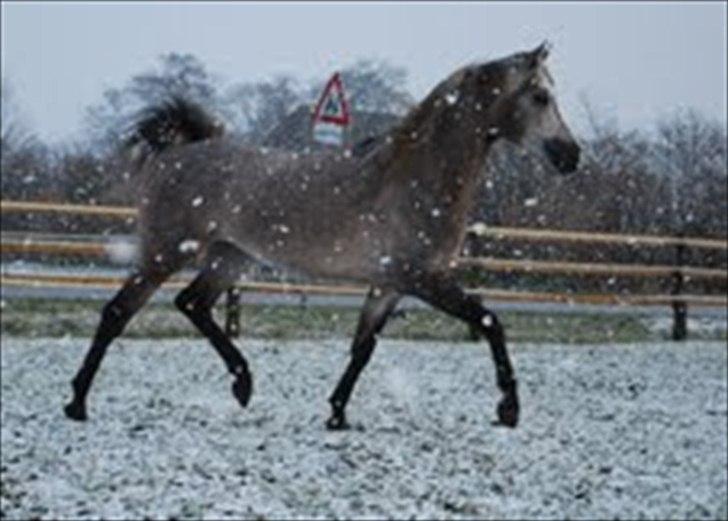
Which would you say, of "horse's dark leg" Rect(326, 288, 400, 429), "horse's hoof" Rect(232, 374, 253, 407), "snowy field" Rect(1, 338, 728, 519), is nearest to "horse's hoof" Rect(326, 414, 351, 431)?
"horse's dark leg" Rect(326, 288, 400, 429)

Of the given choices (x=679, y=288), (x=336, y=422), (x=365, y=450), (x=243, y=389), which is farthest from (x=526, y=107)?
(x=365, y=450)

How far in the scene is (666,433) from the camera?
2420cm

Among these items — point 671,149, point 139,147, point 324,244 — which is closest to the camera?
point 324,244

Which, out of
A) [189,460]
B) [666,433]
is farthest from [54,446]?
[666,433]

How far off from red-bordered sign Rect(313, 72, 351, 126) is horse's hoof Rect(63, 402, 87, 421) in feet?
1.61

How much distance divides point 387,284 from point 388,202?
10 centimetres

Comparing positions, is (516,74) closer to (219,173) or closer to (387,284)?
(387,284)

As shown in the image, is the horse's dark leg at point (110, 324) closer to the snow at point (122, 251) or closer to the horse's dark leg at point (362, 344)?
the snow at point (122, 251)

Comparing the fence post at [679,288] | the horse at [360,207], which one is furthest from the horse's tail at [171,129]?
the fence post at [679,288]

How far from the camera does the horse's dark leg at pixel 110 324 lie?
157 centimetres

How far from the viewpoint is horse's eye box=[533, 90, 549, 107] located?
1.38m

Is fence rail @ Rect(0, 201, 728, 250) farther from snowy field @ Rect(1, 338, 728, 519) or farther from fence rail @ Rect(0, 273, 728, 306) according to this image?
snowy field @ Rect(1, 338, 728, 519)

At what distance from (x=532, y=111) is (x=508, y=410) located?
331mm

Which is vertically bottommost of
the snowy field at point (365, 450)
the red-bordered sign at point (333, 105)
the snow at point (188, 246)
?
the snowy field at point (365, 450)
